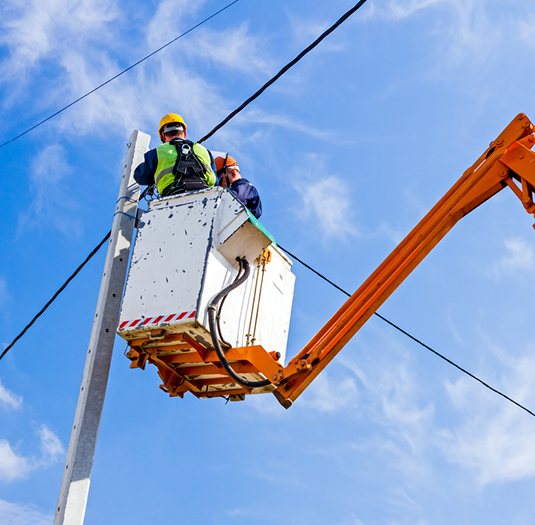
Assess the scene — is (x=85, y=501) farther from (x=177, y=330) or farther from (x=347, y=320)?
(x=347, y=320)

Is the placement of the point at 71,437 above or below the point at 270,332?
below

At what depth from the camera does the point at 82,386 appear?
6172mm

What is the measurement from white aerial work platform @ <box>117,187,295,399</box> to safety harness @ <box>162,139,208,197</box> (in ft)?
0.76

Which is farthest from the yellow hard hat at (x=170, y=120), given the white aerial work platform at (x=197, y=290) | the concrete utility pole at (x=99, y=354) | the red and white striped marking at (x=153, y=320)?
the red and white striped marking at (x=153, y=320)

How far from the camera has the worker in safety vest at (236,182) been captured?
692 cm

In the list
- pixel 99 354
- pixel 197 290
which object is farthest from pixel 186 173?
pixel 99 354

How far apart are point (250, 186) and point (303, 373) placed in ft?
6.14

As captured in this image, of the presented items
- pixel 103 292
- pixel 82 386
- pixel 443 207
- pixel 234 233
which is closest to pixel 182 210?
pixel 234 233

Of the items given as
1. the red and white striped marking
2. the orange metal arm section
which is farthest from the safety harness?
the orange metal arm section

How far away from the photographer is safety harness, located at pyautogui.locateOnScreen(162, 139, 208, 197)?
6.60m

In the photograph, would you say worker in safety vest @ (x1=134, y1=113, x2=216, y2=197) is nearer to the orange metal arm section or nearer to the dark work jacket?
the dark work jacket

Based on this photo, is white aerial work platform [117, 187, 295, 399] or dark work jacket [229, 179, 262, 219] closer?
white aerial work platform [117, 187, 295, 399]

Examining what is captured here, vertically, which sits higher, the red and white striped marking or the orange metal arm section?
the orange metal arm section

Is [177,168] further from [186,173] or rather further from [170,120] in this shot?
[170,120]
